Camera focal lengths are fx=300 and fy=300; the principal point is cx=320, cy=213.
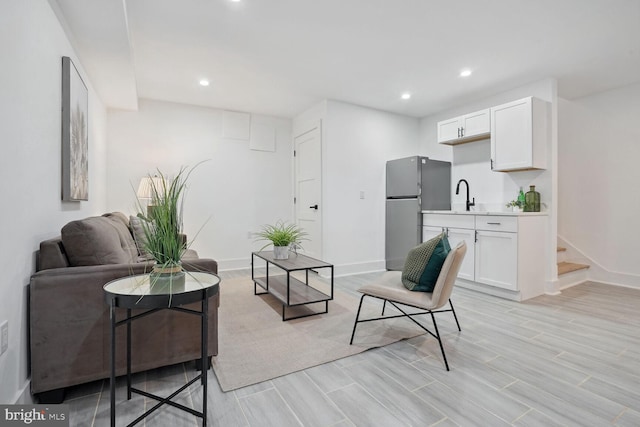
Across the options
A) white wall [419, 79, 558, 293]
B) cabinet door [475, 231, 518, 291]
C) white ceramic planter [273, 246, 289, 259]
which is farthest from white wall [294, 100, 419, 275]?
cabinet door [475, 231, 518, 291]

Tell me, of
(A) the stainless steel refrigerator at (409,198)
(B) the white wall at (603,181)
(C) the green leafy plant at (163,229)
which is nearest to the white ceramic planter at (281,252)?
(C) the green leafy plant at (163,229)

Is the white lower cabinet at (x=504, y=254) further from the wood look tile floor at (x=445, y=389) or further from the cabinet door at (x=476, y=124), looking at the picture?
the cabinet door at (x=476, y=124)

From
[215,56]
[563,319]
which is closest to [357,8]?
[215,56]

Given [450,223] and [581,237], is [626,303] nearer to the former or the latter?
[581,237]

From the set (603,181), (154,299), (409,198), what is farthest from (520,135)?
(154,299)

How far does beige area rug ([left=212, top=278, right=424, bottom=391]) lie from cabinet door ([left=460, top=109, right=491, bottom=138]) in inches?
103

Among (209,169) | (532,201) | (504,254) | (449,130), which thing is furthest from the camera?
(209,169)

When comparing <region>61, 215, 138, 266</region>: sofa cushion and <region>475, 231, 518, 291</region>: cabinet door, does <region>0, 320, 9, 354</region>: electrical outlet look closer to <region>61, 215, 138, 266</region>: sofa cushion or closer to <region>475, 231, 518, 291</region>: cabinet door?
<region>61, 215, 138, 266</region>: sofa cushion

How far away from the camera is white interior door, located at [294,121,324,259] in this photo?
457cm

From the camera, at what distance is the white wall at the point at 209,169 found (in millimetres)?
4270

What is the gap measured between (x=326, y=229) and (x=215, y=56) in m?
2.56

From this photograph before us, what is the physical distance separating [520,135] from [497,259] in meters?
1.48

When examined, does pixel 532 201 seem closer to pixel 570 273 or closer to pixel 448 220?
pixel 448 220

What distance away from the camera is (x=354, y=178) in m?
4.64
